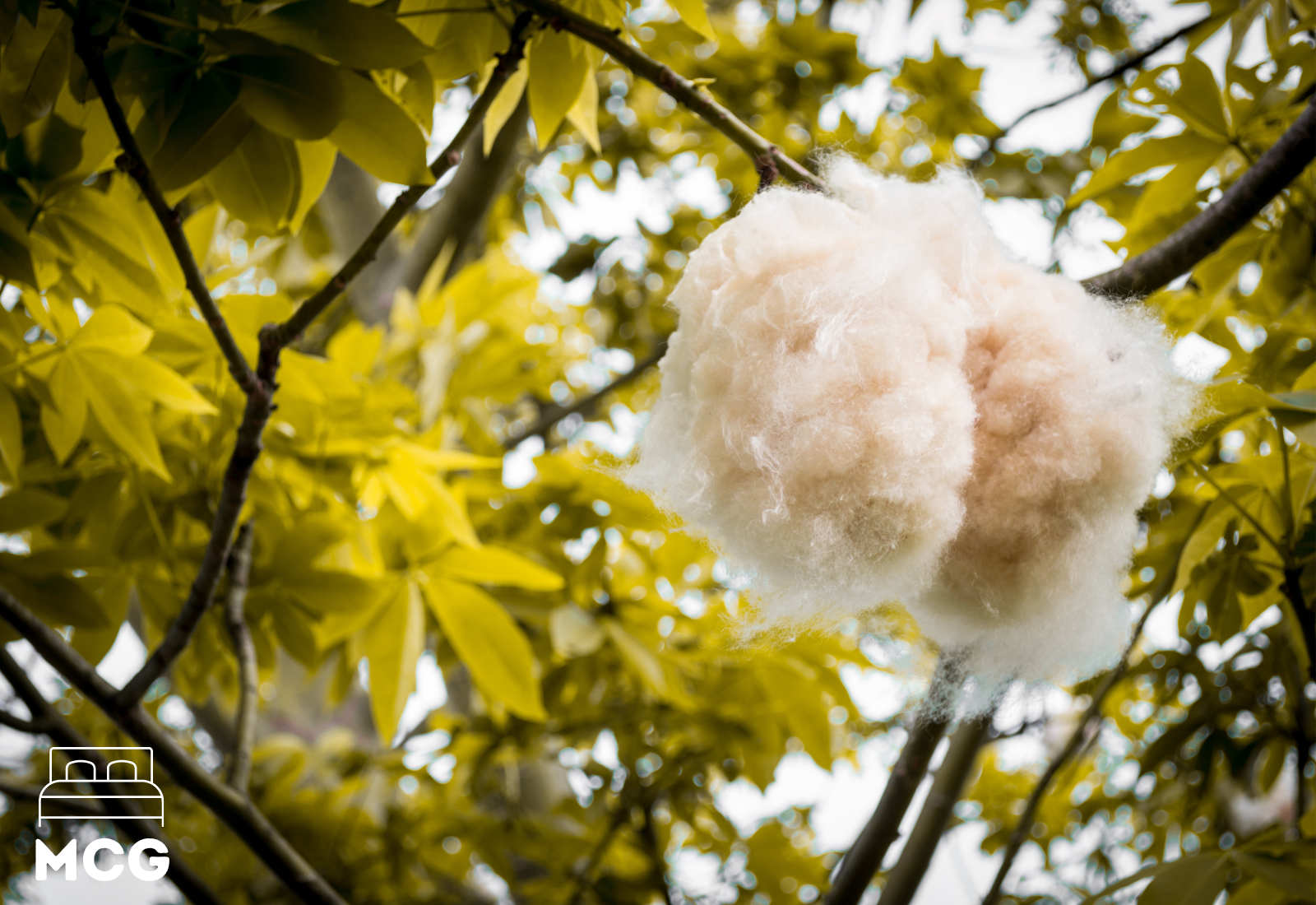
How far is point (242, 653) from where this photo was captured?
99cm

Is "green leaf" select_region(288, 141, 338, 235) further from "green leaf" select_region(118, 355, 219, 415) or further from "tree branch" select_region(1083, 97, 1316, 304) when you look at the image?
"tree branch" select_region(1083, 97, 1316, 304)

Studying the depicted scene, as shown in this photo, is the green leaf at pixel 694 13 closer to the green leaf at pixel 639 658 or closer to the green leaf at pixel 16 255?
the green leaf at pixel 16 255

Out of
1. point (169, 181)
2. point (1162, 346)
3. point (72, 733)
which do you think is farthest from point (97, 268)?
point (1162, 346)

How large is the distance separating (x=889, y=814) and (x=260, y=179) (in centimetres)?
80

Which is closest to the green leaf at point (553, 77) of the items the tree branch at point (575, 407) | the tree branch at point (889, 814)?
the tree branch at point (889, 814)

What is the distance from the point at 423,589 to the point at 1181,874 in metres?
0.75

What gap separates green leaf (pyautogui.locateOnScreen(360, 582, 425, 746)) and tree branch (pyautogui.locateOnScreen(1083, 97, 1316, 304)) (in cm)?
73

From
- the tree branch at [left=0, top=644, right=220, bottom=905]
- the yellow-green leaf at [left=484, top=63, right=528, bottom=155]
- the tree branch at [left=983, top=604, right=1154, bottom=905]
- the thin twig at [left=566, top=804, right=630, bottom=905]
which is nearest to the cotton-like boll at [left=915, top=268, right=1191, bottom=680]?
the yellow-green leaf at [left=484, top=63, right=528, bottom=155]

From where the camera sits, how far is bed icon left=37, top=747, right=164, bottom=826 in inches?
37.0

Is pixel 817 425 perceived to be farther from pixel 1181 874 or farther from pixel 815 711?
pixel 815 711

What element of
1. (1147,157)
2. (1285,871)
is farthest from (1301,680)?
(1147,157)

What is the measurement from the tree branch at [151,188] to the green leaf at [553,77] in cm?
25

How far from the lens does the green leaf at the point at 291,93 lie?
60cm

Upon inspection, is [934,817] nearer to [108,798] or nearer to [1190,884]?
[1190,884]
